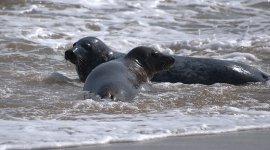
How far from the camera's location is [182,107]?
6066 millimetres

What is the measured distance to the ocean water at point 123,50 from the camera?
497 centimetres

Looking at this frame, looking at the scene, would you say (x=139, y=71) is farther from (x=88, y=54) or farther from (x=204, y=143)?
(x=204, y=143)

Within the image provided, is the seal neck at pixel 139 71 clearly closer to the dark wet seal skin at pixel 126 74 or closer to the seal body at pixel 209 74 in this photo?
the dark wet seal skin at pixel 126 74

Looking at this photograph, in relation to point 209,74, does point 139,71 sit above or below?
above

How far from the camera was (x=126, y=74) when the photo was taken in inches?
265

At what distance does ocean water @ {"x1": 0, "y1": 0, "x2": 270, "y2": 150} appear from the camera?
4973mm

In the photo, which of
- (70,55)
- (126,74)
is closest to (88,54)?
(70,55)

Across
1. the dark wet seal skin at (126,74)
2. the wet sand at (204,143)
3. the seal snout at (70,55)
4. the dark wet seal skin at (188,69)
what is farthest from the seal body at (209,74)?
the wet sand at (204,143)

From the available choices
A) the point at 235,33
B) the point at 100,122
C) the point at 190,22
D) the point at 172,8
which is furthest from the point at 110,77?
the point at 172,8

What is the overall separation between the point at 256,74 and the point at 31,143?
4.08 metres

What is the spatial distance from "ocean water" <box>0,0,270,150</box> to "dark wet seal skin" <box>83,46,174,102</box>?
0.11 metres

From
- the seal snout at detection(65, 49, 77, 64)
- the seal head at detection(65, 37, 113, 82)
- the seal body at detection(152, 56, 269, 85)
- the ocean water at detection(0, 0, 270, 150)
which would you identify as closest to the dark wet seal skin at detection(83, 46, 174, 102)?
the ocean water at detection(0, 0, 270, 150)

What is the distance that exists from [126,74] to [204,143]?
2.28 meters

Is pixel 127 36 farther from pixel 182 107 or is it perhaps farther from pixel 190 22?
pixel 182 107
